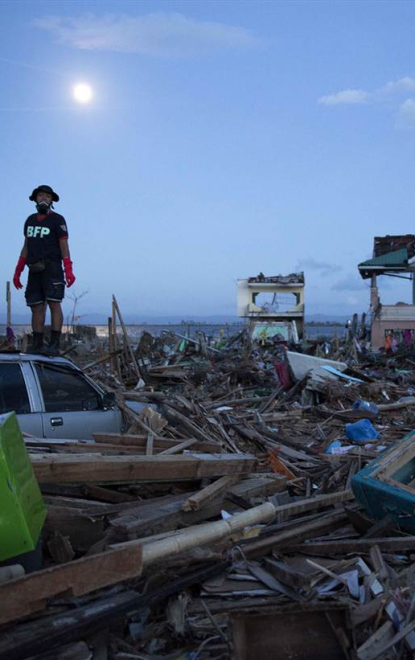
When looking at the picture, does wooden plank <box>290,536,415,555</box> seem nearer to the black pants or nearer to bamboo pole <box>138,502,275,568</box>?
bamboo pole <box>138,502,275,568</box>

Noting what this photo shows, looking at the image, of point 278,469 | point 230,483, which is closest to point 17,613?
point 230,483

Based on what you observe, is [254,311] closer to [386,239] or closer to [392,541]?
[386,239]

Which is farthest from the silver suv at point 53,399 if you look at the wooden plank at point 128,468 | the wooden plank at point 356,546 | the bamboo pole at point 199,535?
the wooden plank at point 356,546

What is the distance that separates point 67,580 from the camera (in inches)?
133

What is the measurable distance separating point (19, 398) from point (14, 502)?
355 cm

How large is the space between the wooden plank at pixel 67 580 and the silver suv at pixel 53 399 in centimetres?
350

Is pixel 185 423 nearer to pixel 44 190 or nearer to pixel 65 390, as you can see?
pixel 65 390

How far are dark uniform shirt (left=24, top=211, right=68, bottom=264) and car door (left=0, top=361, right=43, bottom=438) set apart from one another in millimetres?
2837

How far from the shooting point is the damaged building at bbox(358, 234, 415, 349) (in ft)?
117

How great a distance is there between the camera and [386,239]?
140 feet

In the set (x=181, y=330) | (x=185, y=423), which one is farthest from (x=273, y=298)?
(x=185, y=423)

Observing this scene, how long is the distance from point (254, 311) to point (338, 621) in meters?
52.7

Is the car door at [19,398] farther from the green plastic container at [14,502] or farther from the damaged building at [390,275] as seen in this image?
the damaged building at [390,275]

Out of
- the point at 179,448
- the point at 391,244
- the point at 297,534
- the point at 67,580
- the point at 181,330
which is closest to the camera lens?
the point at 67,580
